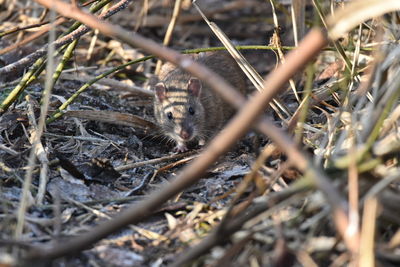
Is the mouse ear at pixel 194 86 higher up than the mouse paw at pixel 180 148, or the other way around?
the mouse ear at pixel 194 86

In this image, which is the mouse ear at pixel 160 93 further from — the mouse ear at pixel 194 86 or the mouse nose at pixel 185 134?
the mouse nose at pixel 185 134

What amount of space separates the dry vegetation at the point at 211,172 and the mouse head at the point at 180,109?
0.20m

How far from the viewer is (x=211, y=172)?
4359 mm

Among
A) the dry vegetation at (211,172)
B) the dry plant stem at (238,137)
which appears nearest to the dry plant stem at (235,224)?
the dry vegetation at (211,172)

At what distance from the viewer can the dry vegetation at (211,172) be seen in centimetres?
247

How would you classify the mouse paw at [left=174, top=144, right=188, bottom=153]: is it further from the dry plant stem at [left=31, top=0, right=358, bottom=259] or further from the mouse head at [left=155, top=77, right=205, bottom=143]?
the dry plant stem at [left=31, top=0, right=358, bottom=259]

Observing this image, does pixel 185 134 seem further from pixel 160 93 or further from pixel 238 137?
→ pixel 238 137

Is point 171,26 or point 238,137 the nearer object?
point 238,137

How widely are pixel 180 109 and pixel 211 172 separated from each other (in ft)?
6.02

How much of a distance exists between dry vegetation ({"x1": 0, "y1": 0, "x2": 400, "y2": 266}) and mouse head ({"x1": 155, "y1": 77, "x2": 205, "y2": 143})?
202 millimetres

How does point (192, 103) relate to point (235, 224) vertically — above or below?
above

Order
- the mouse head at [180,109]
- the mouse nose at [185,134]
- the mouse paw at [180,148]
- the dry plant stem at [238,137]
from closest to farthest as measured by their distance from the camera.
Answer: the dry plant stem at [238,137], the mouse paw at [180,148], the mouse nose at [185,134], the mouse head at [180,109]

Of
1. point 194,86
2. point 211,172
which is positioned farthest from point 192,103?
point 211,172

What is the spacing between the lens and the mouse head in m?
5.88
